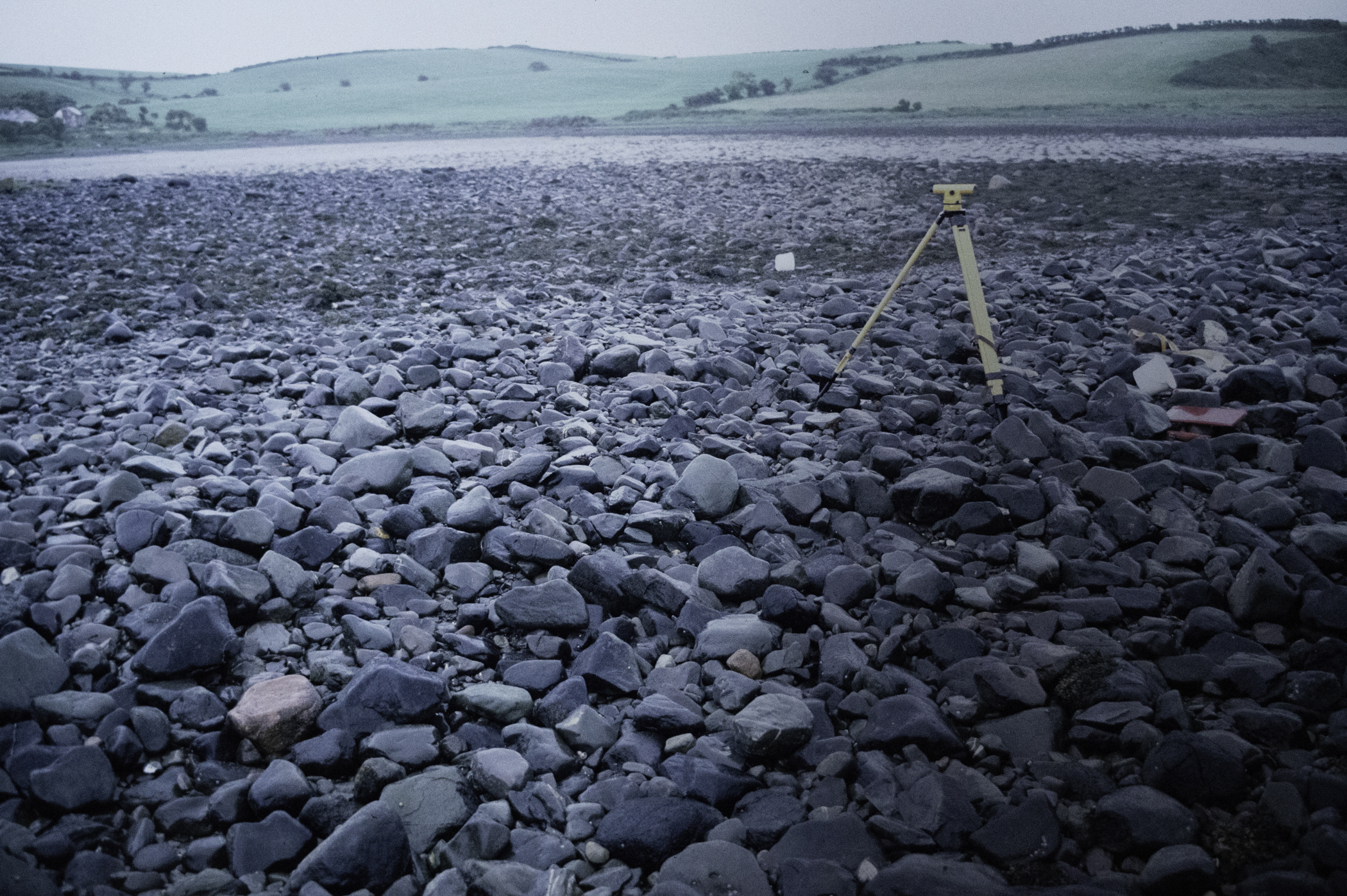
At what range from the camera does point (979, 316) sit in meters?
3.93

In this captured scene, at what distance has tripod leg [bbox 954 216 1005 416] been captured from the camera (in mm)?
3881

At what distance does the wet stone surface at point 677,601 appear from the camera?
1.80 metres

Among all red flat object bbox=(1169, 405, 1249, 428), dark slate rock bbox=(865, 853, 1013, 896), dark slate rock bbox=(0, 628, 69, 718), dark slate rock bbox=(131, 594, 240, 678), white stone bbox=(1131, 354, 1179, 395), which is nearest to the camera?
dark slate rock bbox=(865, 853, 1013, 896)

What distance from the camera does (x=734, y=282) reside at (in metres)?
7.12

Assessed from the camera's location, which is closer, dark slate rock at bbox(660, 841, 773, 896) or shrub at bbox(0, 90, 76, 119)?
dark slate rock at bbox(660, 841, 773, 896)

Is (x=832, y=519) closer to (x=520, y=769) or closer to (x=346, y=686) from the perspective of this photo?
(x=520, y=769)

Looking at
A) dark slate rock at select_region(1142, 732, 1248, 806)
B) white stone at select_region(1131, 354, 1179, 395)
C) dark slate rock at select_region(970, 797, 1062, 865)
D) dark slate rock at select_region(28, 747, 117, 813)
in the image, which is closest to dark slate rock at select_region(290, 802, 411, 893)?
dark slate rock at select_region(28, 747, 117, 813)

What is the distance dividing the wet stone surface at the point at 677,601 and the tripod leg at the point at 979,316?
21cm

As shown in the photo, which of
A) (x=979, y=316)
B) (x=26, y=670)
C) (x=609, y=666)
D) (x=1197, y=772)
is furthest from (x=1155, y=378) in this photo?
(x=26, y=670)

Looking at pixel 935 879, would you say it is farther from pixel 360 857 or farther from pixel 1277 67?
pixel 1277 67

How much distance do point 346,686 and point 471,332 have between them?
3.72m

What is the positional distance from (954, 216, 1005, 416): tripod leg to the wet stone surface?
214 mm

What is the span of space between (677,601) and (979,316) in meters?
2.35

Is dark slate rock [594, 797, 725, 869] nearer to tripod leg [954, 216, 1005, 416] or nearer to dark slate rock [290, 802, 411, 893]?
dark slate rock [290, 802, 411, 893]
